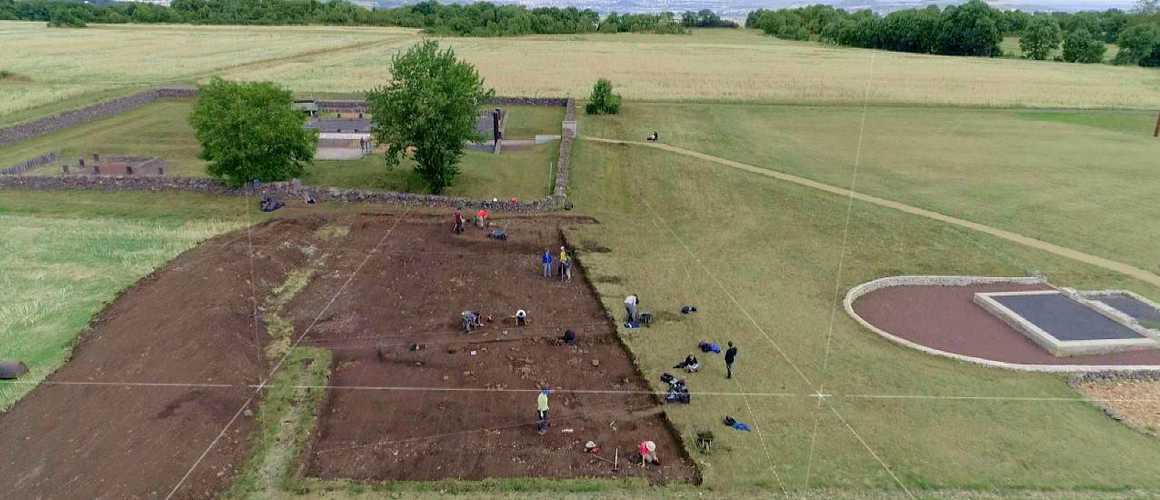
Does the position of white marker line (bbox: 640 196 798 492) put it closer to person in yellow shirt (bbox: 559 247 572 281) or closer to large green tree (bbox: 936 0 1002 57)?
person in yellow shirt (bbox: 559 247 572 281)

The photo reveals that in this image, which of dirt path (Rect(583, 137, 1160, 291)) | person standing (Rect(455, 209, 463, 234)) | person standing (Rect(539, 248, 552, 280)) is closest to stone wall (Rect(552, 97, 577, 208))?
dirt path (Rect(583, 137, 1160, 291))

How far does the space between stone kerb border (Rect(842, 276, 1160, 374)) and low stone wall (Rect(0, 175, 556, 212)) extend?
15941 millimetres

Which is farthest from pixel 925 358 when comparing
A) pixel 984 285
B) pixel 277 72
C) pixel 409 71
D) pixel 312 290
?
pixel 277 72

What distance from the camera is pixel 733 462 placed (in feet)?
53.1

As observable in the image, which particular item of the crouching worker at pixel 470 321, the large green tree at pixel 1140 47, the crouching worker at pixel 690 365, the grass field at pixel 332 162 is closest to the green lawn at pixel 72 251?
the grass field at pixel 332 162

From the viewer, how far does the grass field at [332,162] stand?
38.7 meters

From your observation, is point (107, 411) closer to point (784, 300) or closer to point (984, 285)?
point (784, 300)

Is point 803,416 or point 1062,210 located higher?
point 1062,210

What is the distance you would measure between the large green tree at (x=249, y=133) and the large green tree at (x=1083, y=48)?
13543 centimetres

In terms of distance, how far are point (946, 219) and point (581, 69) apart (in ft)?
210

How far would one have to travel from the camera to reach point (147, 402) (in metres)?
17.7

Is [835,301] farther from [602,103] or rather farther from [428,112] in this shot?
[602,103]

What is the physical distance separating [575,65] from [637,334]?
78.9 m

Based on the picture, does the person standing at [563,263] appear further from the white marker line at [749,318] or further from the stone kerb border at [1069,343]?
the stone kerb border at [1069,343]
